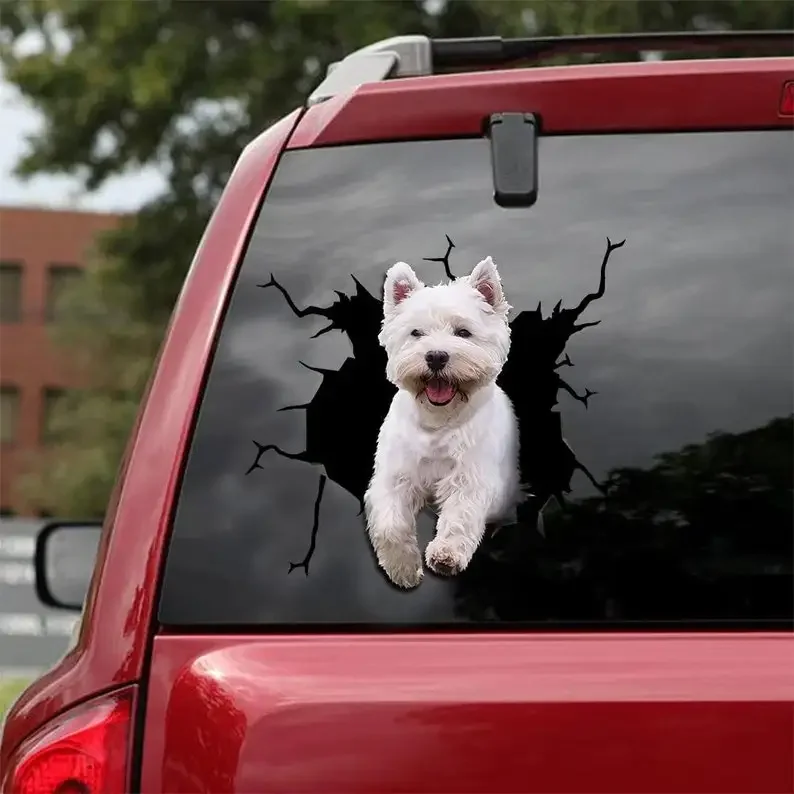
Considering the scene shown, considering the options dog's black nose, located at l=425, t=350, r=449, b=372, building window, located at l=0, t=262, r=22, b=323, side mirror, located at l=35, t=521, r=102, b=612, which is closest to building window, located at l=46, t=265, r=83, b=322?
building window, located at l=0, t=262, r=22, b=323

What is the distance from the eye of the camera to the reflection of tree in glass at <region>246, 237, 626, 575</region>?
1605 millimetres

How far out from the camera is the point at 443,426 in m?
1.67

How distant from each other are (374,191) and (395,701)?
744 mm

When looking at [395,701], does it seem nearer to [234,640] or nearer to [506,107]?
[234,640]

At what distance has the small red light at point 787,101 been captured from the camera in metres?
1.74

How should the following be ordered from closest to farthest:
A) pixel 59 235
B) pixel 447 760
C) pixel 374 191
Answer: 1. pixel 447 760
2. pixel 374 191
3. pixel 59 235

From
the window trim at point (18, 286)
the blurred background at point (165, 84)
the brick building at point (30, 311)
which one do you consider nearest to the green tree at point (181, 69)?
the blurred background at point (165, 84)

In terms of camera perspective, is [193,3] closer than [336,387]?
No

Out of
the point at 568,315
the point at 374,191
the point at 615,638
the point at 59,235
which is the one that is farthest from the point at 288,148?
the point at 59,235

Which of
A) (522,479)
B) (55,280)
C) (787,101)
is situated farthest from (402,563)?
(55,280)

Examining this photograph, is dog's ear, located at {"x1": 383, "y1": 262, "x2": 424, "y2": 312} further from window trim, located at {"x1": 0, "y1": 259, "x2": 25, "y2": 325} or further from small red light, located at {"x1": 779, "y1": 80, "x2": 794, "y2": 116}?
window trim, located at {"x1": 0, "y1": 259, "x2": 25, "y2": 325}

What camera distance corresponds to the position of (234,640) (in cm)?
156

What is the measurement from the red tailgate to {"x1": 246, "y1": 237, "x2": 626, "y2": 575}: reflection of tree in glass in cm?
17

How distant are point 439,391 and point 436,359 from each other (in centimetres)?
5
